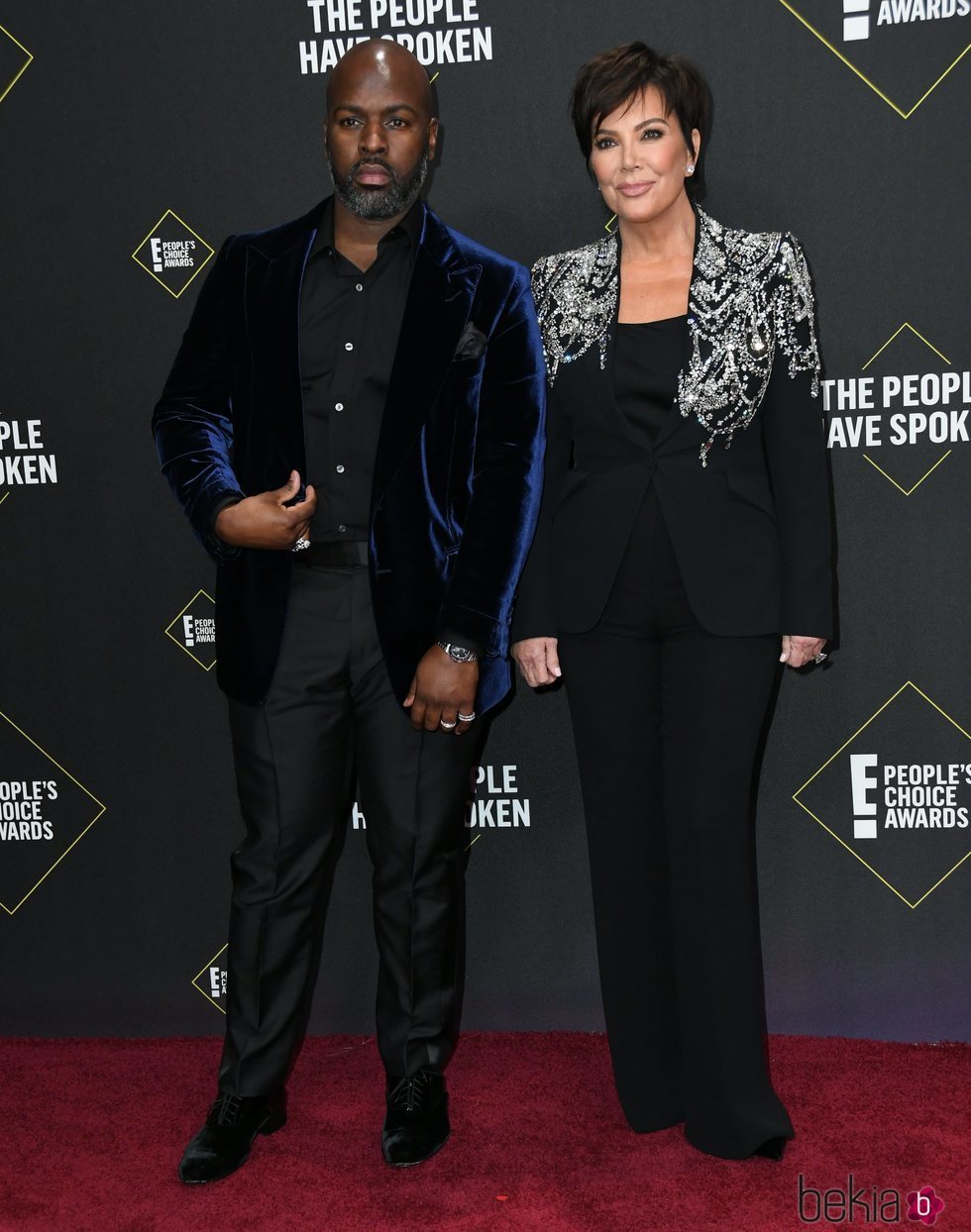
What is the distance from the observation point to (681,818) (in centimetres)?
232

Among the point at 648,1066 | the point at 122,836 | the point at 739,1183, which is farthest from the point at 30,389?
the point at 739,1183

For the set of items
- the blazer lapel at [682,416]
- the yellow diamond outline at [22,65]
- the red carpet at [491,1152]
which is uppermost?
the yellow diamond outline at [22,65]

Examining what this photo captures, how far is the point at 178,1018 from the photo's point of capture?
312cm

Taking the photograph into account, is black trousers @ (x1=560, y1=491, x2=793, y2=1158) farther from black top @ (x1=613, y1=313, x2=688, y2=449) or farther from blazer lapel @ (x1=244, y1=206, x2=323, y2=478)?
blazer lapel @ (x1=244, y1=206, x2=323, y2=478)

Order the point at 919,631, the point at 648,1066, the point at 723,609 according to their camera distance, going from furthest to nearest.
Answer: the point at 919,631 < the point at 648,1066 < the point at 723,609

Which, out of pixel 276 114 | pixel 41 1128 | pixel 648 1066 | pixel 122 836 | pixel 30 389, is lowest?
pixel 41 1128

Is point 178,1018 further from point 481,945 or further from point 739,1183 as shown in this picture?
point 739,1183

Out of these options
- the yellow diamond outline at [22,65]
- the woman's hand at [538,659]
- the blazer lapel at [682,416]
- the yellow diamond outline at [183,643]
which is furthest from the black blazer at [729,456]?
the yellow diamond outline at [22,65]

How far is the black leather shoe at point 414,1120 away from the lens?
2.37 metres

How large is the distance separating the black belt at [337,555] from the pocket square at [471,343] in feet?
1.31

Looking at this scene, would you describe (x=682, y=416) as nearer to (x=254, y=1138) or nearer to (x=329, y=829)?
(x=329, y=829)

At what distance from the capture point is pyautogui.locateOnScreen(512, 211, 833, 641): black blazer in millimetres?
2227

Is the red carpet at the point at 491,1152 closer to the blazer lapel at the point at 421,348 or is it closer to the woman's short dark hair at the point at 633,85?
the blazer lapel at the point at 421,348

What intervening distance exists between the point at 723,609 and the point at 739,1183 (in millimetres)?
1070
